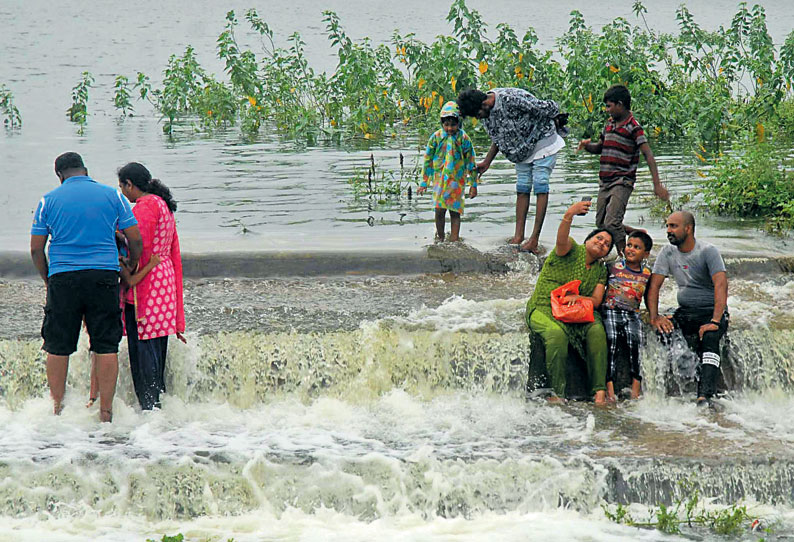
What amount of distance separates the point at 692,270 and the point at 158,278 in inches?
133

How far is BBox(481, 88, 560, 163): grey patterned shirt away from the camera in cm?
839

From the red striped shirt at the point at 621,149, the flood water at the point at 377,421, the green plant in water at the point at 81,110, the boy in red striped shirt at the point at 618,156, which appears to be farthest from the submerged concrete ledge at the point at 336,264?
the green plant in water at the point at 81,110

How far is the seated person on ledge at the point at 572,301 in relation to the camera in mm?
6457

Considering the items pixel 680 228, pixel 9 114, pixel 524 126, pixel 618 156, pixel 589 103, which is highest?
pixel 589 103

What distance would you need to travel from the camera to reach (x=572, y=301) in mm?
6539

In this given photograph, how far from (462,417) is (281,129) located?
38.8 ft

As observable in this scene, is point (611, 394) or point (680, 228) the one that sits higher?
point (680, 228)

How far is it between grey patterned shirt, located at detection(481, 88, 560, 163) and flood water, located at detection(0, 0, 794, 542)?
953mm

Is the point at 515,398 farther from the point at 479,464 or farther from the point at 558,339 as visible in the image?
the point at 479,464

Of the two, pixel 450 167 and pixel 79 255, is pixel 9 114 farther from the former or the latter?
pixel 79 255

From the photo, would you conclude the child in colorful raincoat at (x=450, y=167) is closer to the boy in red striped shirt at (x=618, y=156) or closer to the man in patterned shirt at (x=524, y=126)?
the man in patterned shirt at (x=524, y=126)

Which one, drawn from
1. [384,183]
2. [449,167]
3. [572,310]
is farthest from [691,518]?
[384,183]

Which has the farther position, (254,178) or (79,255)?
(254,178)

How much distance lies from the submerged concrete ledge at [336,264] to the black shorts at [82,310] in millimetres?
2492
